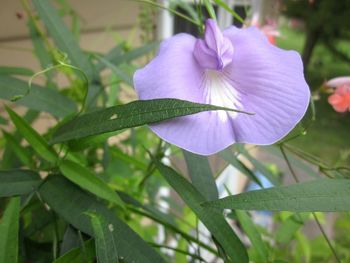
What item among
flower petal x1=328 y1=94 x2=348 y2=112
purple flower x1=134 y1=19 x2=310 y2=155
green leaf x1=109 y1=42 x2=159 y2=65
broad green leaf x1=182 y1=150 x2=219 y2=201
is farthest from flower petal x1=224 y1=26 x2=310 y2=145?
green leaf x1=109 y1=42 x2=159 y2=65

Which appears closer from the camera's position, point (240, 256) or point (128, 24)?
point (240, 256)

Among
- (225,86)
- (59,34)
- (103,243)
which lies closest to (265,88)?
(225,86)

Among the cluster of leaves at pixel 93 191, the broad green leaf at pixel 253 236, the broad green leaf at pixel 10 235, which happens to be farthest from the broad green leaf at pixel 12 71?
the broad green leaf at pixel 253 236

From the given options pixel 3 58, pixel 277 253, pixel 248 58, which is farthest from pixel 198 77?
pixel 3 58

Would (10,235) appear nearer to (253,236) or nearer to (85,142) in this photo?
(85,142)

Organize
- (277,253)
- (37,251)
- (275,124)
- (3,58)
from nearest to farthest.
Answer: (275,124) < (37,251) < (277,253) < (3,58)

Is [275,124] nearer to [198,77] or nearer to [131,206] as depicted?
[198,77]
